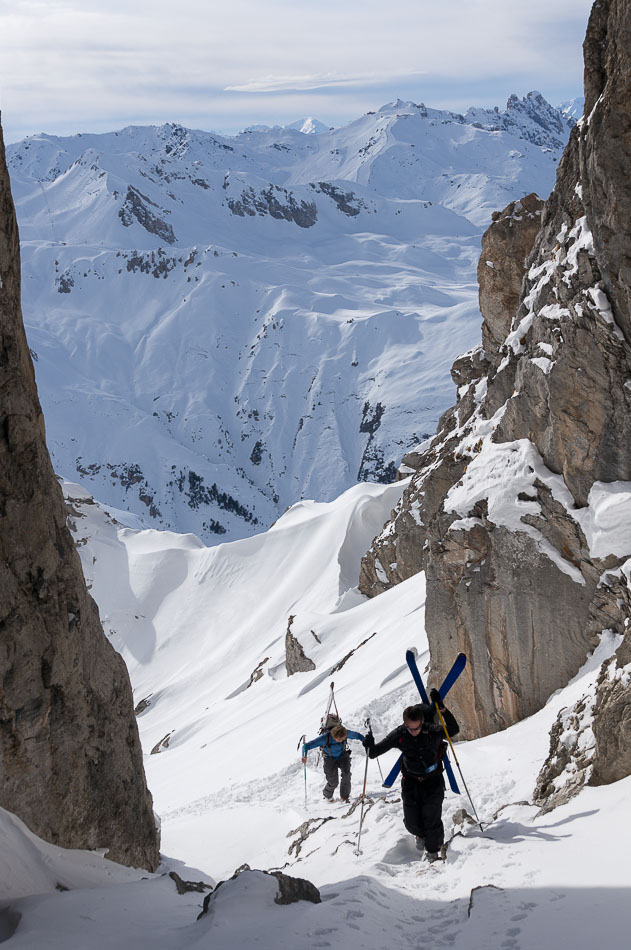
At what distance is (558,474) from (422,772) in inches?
378

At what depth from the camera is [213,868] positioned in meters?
12.9

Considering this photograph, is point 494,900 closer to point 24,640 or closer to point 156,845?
point 24,640

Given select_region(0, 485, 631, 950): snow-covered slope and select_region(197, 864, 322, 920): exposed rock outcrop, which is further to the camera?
select_region(197, 864, 322, 920): exposed rock outcrop

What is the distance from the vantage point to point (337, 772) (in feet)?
47.9

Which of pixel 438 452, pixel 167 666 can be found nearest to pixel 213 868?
pixel 438 452

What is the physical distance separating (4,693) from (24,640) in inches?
23.5

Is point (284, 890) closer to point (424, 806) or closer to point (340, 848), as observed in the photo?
point (424, 806)

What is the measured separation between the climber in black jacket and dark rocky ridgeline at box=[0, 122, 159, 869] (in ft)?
11.9

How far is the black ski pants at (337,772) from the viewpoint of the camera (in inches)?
563

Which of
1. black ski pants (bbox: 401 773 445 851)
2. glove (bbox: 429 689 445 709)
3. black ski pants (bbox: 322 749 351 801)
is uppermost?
glove (bbox: 429 689 445 709)

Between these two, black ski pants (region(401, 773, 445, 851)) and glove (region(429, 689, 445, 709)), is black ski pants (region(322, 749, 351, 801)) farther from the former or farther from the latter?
glove (region(429, 689, 445, 709))

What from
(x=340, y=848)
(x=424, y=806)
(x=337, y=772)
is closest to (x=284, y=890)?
(x=424, y=806)

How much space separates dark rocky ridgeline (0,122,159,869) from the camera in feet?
29.6

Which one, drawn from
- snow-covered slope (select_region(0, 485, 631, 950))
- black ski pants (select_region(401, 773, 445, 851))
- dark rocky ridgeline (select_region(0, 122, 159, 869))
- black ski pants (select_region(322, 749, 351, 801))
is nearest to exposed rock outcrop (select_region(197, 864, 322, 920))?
snow-covered slope (select_region(0, 485, 631, 950))
